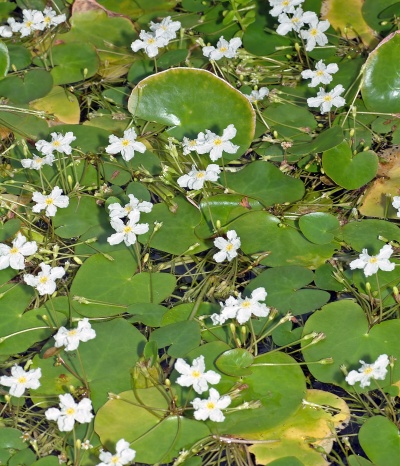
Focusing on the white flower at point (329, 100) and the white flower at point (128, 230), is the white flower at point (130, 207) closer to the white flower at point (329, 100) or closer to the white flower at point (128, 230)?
→ the white flower at point (128, 230)

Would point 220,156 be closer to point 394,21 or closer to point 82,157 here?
point 82,157

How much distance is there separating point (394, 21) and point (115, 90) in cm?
118

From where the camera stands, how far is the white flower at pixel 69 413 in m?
2.13

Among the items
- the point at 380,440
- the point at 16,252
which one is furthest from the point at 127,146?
the point at 380,440

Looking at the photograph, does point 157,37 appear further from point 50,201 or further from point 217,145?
point 50,201

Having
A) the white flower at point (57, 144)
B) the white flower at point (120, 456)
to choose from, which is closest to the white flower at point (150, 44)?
the white flower at point (57, 144)

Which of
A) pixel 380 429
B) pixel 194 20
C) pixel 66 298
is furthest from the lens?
pixel 194 20

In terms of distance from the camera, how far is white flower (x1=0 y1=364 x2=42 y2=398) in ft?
7.36

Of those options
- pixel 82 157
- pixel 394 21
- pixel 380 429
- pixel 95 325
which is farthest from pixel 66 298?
pixel 394 21

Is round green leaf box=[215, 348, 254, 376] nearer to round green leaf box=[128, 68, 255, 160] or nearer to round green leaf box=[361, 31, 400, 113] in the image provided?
round green leaf box=[128, 68, 255, 160]

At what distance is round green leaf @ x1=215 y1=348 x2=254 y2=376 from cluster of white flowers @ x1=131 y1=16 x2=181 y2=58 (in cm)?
133

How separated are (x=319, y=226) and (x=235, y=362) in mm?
598

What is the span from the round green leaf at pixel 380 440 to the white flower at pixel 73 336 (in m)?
0.83

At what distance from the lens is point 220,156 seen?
2.70m
